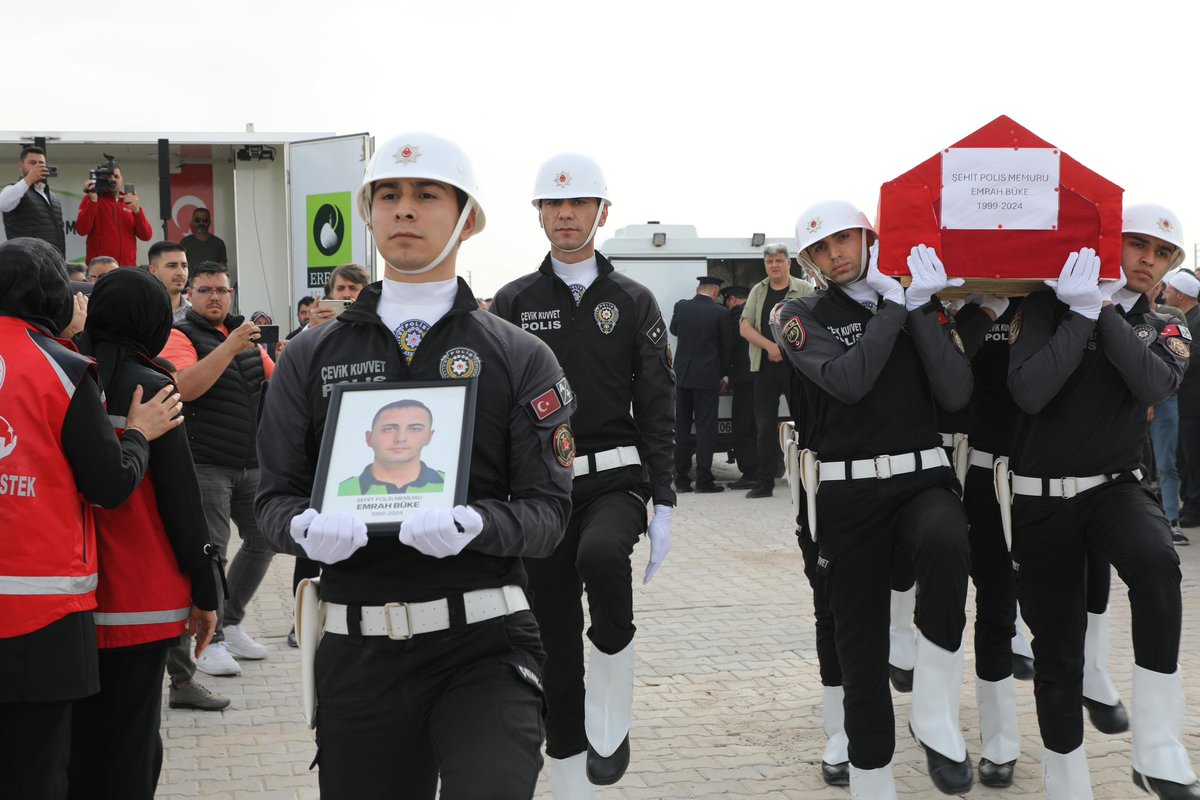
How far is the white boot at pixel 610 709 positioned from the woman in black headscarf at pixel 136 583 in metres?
1.62

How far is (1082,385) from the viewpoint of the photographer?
489 cm

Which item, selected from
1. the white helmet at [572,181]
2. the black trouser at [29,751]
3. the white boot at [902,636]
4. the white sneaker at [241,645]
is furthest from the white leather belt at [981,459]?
the white sneaker at [241,645]

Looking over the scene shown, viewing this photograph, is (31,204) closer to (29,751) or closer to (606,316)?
(606,316)

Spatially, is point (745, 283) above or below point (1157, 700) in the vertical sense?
above

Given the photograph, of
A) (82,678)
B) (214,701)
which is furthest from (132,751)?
(214,701)

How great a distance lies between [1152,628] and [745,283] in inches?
481

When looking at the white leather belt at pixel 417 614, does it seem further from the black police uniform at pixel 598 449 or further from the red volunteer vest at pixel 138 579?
the black police uniform at pixel 598 449

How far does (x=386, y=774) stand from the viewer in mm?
2887

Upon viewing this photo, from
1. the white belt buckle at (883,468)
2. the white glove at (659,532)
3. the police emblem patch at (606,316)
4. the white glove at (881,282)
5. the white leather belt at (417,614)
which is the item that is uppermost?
the white glove at (881,282)

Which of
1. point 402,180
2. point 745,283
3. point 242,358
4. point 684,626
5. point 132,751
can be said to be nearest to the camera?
point 402,180

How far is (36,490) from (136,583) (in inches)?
22.7

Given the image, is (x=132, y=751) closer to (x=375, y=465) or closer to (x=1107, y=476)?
(x=375, y=465)

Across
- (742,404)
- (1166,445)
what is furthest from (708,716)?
(742,404)

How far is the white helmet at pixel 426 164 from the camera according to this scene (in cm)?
309
